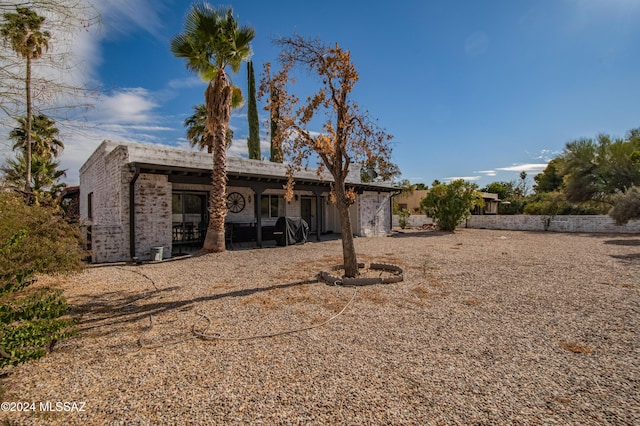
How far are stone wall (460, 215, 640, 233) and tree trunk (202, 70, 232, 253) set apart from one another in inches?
832

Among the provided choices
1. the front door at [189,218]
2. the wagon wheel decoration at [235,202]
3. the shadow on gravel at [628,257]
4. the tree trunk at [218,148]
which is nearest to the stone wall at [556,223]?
the shadow on gravel at [628,257]

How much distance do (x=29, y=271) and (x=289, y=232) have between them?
9.94 metres

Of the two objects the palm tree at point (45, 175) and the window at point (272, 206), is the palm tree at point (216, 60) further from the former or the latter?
the palm tree at point (45, 175)

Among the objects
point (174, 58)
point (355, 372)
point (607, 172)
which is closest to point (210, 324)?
point (355, 372)

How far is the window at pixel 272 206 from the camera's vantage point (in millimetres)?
14453

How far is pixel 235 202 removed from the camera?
43.4 ft

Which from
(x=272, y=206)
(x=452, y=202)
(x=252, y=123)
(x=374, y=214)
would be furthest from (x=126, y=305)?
(x=252, y=123)

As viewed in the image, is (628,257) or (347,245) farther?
(628,257)

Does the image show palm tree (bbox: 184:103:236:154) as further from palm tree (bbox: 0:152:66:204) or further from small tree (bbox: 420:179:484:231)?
small tree (bbox: 420:179:484:231)

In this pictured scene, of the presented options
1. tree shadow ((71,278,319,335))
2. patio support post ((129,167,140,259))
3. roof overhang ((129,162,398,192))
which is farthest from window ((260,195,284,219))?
tree shadow ((71,278,319,335))

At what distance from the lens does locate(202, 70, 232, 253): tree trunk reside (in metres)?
9.91

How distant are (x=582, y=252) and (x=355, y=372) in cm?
1146

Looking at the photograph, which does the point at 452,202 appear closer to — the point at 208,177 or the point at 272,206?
the point at 272,206

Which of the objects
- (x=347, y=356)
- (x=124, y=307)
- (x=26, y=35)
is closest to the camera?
(x=26, y=35)
